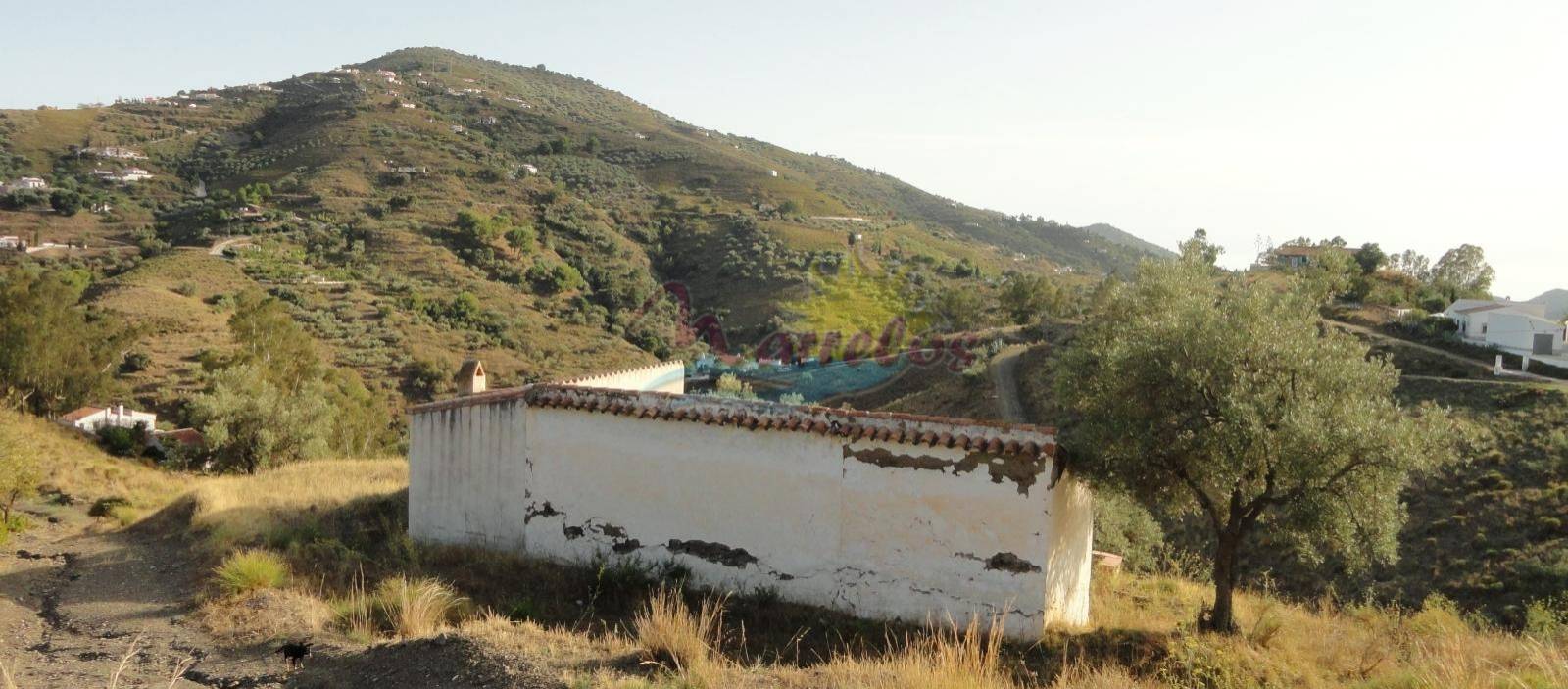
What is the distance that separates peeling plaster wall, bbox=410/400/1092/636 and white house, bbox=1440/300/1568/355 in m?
35.2

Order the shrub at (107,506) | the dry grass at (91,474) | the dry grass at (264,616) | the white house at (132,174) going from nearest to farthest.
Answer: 1. the dry grass at (264,616)
2. the shrub at (107,506)
3. the dry grass at (91,474)
4. the white house at (132,174)

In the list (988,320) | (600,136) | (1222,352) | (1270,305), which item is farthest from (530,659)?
(600,136)

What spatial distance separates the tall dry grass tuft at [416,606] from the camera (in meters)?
9.40

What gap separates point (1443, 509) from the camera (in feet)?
71.5

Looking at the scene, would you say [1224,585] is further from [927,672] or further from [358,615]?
[358,615]

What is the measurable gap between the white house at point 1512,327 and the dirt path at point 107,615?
44.6 metres

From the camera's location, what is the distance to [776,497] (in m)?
11.9

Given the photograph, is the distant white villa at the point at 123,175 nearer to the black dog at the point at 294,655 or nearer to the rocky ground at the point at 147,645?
the rocky ground at the point at 147,645

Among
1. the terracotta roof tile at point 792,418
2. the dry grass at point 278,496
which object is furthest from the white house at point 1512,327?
the dry grass at point 278,496

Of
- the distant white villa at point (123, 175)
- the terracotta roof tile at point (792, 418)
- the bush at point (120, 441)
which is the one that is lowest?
the bush at point (120, 441)

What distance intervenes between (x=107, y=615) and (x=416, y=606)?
4.60 m

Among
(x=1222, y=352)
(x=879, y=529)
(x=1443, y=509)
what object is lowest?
(x=1443, y=509)

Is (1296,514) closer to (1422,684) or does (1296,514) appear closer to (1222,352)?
(1222,352)

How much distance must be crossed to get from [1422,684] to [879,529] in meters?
5.70
